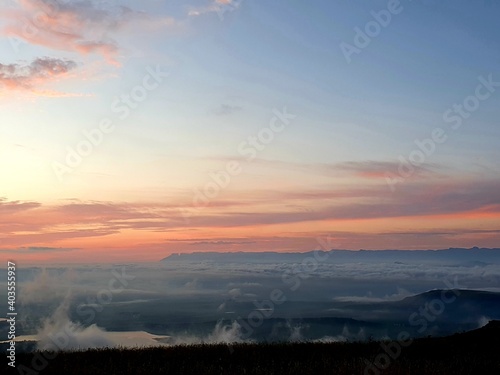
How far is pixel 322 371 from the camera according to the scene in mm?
17109

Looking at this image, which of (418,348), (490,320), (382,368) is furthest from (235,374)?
(490,320)

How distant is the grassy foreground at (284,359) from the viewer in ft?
56.2

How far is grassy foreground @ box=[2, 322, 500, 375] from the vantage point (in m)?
17.1

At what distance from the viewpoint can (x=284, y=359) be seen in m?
20.2

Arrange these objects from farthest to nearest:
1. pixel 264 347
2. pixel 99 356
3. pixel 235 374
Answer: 1. pixel 264 347
2. pixel 99 356
3. pixel 235 374

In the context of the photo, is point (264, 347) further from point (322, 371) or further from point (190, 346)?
point (322, 371)

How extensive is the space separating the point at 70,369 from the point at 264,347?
8.09m

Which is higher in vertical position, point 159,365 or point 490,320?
point 159,365

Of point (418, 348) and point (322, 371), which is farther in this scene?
point (418, 348)

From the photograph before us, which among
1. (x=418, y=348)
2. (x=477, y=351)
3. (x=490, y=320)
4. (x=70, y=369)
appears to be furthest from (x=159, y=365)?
(x=490, y=320)

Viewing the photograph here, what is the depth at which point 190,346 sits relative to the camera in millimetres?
22453

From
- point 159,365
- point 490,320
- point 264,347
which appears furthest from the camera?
point 490,320

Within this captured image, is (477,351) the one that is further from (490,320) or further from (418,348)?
(490,320)

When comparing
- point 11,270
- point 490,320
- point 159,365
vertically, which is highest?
point 11,270
